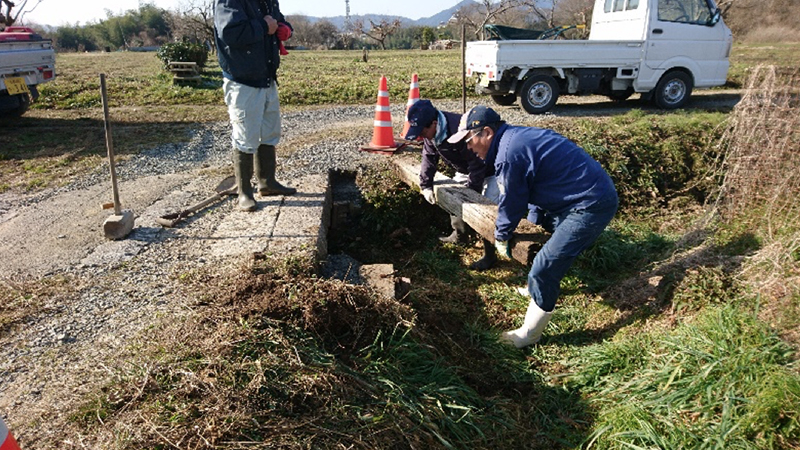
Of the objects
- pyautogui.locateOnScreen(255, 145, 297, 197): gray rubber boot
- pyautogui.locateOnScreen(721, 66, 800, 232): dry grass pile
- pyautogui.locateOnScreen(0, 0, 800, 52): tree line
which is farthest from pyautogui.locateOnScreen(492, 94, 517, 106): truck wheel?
Result: pyautogui.locateOnScreen(0, 0, 800, 52): tree line

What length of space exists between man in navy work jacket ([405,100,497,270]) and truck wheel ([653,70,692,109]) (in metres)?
6.60

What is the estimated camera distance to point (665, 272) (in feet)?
13.1

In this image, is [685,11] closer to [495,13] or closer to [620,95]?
[620,95]

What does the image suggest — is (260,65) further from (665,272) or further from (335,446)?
(665,272)

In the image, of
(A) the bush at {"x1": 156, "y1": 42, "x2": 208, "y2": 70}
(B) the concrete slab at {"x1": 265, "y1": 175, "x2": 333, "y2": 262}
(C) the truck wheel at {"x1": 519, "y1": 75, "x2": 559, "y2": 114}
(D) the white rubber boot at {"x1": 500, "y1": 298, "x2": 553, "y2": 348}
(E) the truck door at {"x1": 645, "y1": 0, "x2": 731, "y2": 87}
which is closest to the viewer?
(D) the white rubber boot at {"x1": 500, "y1": 298, "x2": 553, "y2": 348}

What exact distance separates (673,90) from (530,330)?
8.31 metres

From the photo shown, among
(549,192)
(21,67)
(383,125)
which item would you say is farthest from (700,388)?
(21,67)

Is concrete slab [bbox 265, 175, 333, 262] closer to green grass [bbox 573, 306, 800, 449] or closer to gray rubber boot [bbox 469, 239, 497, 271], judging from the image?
gray rubber boot [bbox 469, 239, 497, 271]

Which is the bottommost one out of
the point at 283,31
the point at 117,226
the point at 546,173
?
the point at 117,226

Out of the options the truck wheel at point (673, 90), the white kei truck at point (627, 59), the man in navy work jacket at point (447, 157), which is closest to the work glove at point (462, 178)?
the man in navy work jacket at point (447, 157)

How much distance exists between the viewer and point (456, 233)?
537cm

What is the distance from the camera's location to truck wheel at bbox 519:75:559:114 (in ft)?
30.7

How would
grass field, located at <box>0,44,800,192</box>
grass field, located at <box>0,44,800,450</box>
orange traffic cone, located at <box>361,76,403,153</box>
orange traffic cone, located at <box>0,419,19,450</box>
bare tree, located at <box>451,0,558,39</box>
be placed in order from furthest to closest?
1. bare tree, located at <box>451,0,558,39</box>
2. grass field, located at <box>0,44,800,192</box>
3. orange traffic cone, located at <box>361,76,403,153</box>
4. grass field, located at <box>0,44,800,450</box>
5. orange traffic cone, located at <box>0,419,19,450</box>

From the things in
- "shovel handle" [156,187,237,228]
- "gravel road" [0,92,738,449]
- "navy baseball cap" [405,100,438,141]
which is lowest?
"gravel road" [0,92,738,449]
